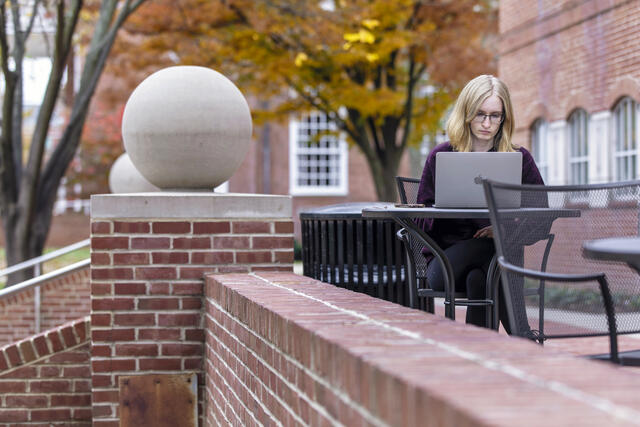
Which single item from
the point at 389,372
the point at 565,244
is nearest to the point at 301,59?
the point at 565,244

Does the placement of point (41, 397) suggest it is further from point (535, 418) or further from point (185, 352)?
point (535, 418)

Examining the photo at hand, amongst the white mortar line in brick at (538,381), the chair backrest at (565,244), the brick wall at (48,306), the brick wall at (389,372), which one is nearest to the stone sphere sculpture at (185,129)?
the brick wall at (389,372)

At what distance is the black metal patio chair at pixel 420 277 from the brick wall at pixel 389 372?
751 millimetres

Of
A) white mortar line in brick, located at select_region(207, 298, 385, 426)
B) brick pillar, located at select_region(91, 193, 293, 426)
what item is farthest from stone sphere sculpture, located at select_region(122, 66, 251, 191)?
white mortar line in brick, located at select_region(207, 298, 385, 426)

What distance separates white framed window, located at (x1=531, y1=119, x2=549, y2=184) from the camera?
53.9 ft

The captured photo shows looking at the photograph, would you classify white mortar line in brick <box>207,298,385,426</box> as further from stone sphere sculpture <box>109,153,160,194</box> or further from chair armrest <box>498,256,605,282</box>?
stone sphere sculpture <box>109,153,160,194</box>

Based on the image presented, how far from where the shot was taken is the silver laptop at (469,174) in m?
4.38

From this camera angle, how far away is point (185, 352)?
553cm

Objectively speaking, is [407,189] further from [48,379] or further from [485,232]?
[48,379]

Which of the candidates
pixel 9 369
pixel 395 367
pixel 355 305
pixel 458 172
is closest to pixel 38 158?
pixel 9 369

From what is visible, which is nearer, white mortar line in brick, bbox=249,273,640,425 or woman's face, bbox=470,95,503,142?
white mortar line in brick, bbox=249,273,640,425

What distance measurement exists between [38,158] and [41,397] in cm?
509

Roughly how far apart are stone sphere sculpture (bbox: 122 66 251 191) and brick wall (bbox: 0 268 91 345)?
18.0ft

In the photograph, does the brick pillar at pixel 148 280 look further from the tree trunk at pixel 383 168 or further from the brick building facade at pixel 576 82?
the tree trunk at pixel 383 168
